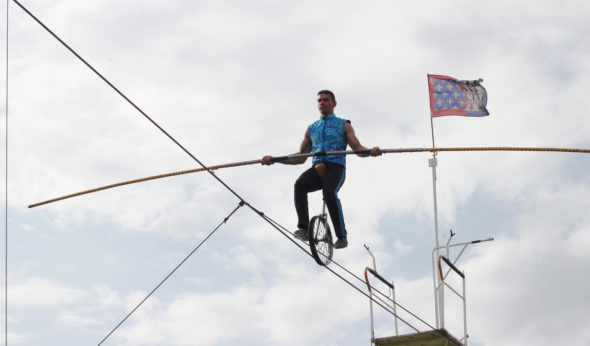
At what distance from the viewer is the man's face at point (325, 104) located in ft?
42.1

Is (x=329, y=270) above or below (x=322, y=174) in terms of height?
below

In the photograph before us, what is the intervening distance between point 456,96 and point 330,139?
575cm

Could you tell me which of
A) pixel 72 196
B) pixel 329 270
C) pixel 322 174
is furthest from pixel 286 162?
pixel 72 196

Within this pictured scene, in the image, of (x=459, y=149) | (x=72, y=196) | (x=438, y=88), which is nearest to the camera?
(x=459, y=149)

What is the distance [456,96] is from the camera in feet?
58.7

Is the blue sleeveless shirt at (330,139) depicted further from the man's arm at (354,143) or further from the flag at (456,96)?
the flag at (456,96)

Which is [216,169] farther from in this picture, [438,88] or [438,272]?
[438,88]

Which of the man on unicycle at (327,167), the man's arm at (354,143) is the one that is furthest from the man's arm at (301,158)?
the man's arm at (354,143)

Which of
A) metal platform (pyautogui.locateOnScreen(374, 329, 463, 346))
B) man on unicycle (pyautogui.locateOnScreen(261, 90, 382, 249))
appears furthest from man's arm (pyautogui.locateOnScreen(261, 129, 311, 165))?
metal platform (pyautogui.locateOnScreen(374, 329, 463, 346))

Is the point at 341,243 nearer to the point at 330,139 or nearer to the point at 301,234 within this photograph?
the point at 301,234

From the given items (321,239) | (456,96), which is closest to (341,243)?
(321,239)

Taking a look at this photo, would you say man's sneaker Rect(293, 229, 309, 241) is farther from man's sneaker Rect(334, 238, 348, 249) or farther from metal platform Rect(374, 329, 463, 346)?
metal platform Rect(374, 329, 463, 346)

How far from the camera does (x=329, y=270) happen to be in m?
12.8

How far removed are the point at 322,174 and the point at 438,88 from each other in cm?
580
